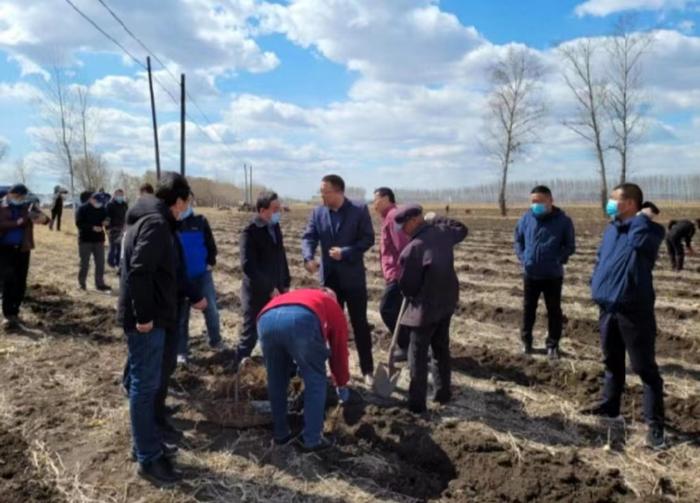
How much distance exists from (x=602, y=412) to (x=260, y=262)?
3.10 m

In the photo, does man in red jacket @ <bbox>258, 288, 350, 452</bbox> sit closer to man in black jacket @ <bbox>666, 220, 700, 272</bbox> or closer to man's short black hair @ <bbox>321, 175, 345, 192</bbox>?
man's short black hair @ <bbox>321, 175, 345, 192</bbox>

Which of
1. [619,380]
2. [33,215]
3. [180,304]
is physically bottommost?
[619,380]

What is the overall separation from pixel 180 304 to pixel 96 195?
5.33 metres

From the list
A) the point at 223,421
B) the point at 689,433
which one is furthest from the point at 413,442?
the point at 689,433

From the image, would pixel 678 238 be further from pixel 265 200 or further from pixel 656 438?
pixel 265 200

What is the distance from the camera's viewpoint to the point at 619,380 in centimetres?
461

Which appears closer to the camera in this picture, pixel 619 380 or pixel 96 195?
pixel 619 380

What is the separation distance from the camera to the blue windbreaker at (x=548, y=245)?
6.07 metres

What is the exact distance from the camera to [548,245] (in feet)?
19.9

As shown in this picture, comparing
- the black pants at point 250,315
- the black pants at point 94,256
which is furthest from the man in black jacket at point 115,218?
the black pants at point 250,315

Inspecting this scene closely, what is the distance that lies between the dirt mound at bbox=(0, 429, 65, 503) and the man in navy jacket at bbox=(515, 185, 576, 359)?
465 centimetres

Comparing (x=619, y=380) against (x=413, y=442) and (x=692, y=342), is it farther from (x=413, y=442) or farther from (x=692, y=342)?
(x=692, y=342)

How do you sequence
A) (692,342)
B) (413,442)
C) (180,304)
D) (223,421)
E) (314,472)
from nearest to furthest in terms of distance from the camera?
(314,472), (413,442), (223,421), (180,304), (692,342)

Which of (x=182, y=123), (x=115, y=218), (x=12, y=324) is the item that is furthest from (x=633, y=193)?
(x=182, y=123)
